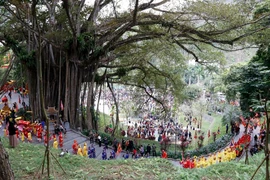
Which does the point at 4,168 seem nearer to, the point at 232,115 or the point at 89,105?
the point at 89,105

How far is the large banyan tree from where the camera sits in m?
8.88

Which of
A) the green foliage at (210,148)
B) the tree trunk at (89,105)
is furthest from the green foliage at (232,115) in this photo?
the tree trunk at (89,105)

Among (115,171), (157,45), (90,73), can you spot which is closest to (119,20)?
(157,45)

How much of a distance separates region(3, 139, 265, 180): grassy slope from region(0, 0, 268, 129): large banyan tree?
199 inches

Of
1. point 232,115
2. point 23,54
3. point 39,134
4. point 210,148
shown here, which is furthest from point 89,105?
point 232,115

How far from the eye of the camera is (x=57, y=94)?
38.5ft

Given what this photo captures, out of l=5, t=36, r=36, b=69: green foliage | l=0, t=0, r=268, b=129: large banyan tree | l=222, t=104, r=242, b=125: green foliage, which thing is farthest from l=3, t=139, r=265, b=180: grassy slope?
l=222, t=104, r=242, b=125: green foliage

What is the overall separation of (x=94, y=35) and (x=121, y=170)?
762 cm

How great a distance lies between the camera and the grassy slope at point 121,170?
3.96m

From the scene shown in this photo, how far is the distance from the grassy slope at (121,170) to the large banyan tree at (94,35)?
16.6ft

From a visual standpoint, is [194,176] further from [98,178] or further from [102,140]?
[102,140]

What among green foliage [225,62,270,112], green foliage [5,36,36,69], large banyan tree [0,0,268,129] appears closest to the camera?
large banyan tree [0,0,268,129]

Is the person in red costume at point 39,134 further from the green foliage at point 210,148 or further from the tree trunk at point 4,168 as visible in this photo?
the tree trunk at point 4,168

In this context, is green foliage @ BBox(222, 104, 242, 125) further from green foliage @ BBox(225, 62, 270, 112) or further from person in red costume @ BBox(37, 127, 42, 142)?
person in red costume @ BBox(37, 127, 42, 142)
